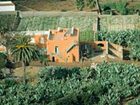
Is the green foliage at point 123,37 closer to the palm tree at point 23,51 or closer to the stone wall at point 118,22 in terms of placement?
the stone wall at point 118,22

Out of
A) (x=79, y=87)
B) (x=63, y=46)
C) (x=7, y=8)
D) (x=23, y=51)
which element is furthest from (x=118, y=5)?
(x=79, y=87)

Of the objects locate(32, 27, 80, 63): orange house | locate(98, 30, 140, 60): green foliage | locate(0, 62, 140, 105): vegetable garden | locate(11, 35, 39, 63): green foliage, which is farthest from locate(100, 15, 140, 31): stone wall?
locate(11, 35, 39, 63): green foliage

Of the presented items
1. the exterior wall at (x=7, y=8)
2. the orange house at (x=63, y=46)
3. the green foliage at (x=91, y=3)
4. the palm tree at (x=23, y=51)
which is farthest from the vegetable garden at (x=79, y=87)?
the green foliage at (x=91, y=3)

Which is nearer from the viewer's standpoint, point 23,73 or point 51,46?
point 23,73

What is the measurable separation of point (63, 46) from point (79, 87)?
1208cm

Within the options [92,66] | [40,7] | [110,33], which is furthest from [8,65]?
[40,7]

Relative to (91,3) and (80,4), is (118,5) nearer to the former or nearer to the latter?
(91,3)

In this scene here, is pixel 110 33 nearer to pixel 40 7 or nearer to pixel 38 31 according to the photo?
pixel 38 31

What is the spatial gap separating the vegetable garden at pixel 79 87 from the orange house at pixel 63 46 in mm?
5471

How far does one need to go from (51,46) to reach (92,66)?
711cm

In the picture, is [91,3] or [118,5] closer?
[118,5]

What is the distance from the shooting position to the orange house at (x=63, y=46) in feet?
315

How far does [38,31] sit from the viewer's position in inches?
4075

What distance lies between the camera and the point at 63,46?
316 ft
